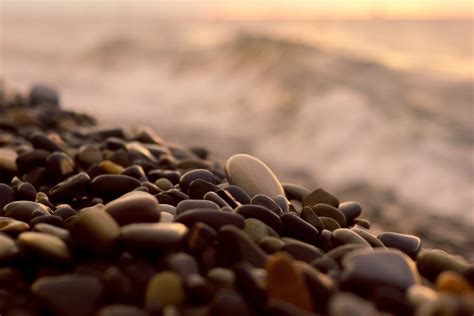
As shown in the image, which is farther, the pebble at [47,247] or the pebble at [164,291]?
the pebble at [47,247]

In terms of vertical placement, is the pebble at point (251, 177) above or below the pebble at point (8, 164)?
above

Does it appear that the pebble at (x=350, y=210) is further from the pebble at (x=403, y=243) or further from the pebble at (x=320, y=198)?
the pebble at (x=403, y=243)

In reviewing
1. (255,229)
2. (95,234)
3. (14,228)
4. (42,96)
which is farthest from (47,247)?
(42,96)

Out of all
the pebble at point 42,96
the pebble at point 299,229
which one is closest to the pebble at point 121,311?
the pebble at point 299,229

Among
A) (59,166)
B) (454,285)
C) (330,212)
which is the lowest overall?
(59,166)

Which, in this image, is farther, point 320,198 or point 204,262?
point 320,198

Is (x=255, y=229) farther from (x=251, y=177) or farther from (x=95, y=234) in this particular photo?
(x=251, y=177)
